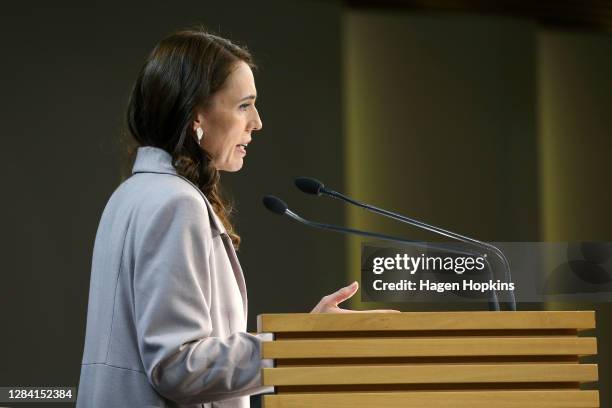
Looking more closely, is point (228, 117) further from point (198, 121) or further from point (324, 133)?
point (324, 133)

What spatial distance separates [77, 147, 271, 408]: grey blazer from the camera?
169 centimetres

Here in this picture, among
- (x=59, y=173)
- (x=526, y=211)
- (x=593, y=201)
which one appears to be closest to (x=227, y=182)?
(x=59, y=173)

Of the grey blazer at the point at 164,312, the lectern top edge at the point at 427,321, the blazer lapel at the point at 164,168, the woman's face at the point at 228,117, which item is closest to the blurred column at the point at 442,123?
the woman's face at the point at 228,117

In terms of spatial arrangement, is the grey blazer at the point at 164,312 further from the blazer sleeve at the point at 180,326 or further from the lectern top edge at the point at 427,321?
the lectern top edge at the point at 427,321

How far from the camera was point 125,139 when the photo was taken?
2.14 meters

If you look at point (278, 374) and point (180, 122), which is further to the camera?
point (180, 122)

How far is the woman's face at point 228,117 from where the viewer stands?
6.66 ft

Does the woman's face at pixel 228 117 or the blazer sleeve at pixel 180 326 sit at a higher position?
the woman's face at pixel 228 117

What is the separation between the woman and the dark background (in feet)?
8.65

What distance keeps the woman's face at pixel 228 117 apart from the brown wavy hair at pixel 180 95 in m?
0.02

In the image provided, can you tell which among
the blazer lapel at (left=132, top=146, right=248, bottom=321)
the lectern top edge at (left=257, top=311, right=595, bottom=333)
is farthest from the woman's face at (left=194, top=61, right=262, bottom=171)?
the lectern top edge at (left=257, top=311, right=595, bottom=333)

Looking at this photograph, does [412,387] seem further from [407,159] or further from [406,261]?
[407,159]

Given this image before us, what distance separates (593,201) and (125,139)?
3970 mm

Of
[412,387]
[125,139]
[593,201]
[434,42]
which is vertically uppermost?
Answer: [434,42]
